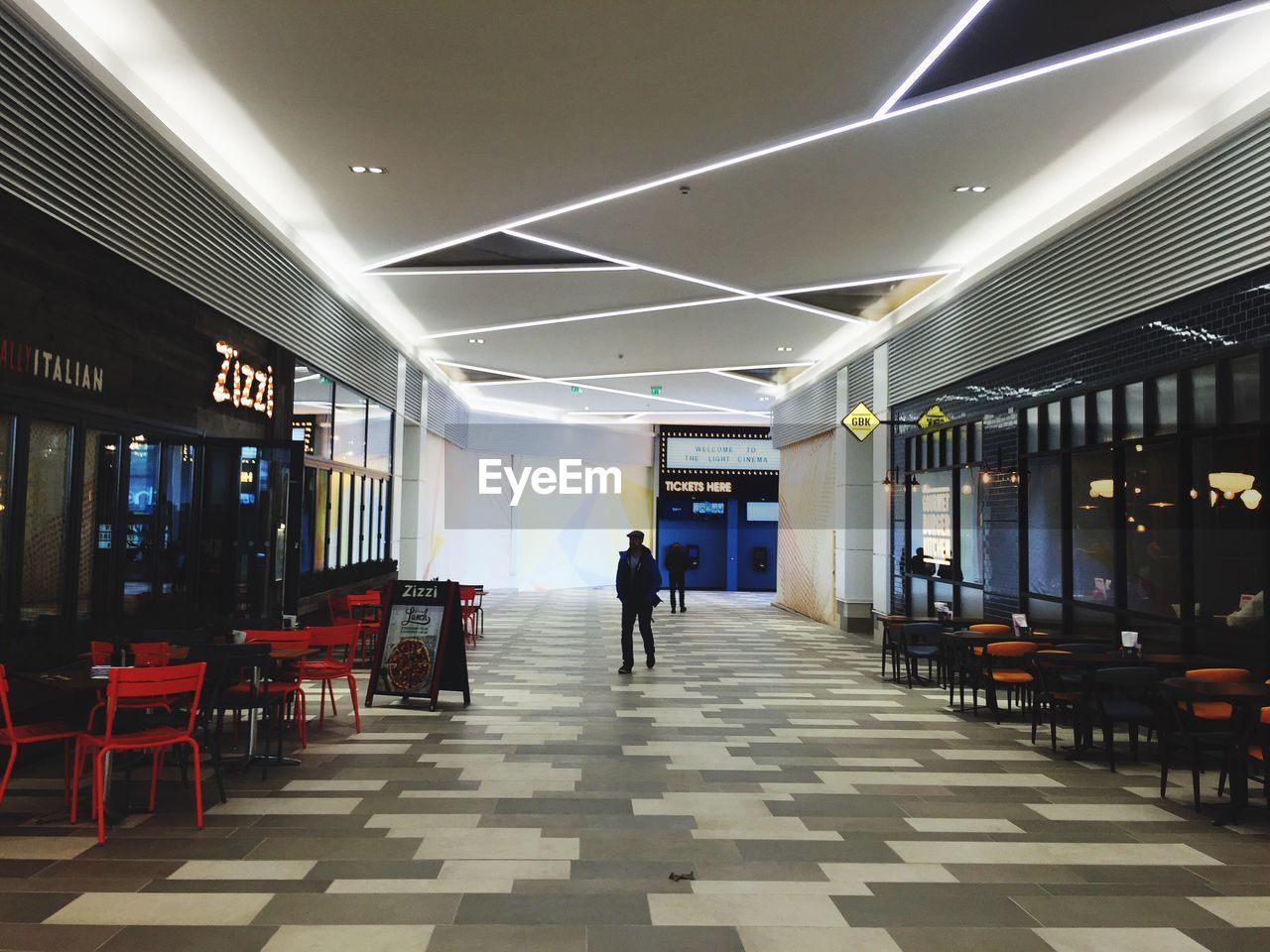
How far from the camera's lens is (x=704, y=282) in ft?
35.8

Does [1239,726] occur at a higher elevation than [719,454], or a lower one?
lower

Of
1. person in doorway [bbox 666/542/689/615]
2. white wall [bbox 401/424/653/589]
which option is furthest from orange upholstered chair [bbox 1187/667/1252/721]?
white wall [bbox 401/424/653/589]

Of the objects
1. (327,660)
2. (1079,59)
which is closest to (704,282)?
(1079,59)

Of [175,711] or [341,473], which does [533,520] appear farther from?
[175,711]

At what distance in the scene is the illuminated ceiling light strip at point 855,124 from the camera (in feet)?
17.6

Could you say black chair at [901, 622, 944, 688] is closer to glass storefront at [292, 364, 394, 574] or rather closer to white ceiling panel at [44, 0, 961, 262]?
white ceiling panel at [44, 0, 961, 262]

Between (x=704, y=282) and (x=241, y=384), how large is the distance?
5.01 meters

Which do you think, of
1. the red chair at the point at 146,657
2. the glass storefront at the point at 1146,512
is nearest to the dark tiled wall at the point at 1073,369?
the glass storefront at the point at 1146,512

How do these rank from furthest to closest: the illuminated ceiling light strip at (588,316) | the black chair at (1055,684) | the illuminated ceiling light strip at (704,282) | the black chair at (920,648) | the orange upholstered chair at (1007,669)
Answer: the illuminated ceiling light strip at (588,316)
the black chair at (920,648)
the illuminated ceiling light strip at (704,282)
the orange upholstered chair at (1007,669)
the black chair at (1055,684)

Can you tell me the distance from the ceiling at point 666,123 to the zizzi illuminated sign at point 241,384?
128 cm

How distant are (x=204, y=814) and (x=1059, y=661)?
19.0 feet

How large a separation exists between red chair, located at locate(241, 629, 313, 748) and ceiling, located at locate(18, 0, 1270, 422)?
3.63m

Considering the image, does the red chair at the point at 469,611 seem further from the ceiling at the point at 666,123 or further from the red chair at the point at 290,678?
the red chair at the point at 290,678

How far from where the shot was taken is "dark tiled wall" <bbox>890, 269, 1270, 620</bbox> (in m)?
6.50
